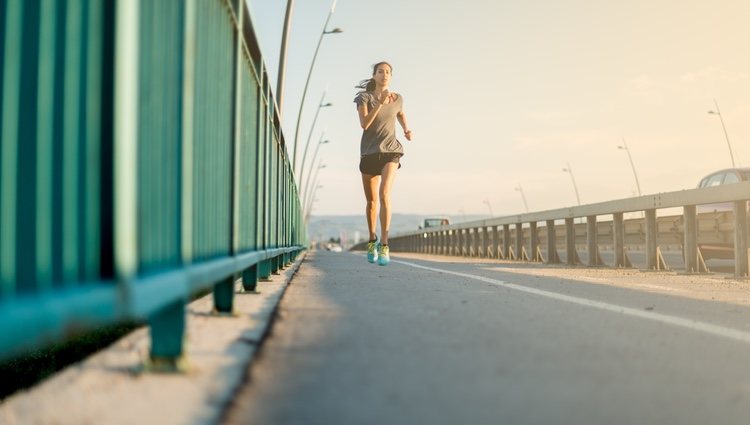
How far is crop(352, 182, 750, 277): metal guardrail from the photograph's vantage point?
9406 mm

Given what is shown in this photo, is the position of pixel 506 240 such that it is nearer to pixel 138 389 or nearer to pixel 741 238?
pixel 741 238

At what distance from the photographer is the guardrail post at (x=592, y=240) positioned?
14.1 meters

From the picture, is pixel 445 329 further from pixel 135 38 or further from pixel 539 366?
pixel 135 38

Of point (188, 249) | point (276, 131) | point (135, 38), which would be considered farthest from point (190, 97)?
point (276, 131)

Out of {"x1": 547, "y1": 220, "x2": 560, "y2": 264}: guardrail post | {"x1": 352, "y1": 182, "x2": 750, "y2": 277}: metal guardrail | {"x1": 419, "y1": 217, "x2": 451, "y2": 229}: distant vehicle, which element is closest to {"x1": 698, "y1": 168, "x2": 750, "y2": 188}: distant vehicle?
{"x1": 352, "y1": 182, "x2": 750, "y2": 277}: metal guardrail

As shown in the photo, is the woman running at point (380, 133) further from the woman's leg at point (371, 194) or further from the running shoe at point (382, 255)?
the running shoe at point (382, 255)

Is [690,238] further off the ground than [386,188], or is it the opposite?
[386,188]

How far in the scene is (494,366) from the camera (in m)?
2.79

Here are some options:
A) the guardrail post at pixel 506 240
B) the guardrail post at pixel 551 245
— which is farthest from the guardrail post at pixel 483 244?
the guardrail post at pixel 551 245

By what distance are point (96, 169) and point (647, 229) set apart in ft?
36.2

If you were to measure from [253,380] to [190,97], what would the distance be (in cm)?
114

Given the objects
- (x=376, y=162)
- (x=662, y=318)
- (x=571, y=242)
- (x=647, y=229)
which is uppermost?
(x=376, y=162)

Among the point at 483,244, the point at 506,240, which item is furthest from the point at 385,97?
the point at 483,244

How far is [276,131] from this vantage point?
346 inches
